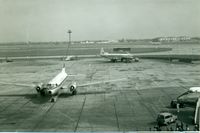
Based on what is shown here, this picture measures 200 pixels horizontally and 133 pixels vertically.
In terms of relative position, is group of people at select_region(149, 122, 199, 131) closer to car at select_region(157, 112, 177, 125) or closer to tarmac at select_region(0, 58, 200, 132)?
tarmac at select_region(0, 58, 200, 132)

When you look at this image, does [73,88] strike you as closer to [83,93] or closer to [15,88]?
[83,93]

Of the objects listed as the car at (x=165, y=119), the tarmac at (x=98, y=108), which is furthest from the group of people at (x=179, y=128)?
the car at (x=165, y=119)

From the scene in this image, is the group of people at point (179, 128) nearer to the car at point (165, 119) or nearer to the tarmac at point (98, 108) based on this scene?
the tarmac at point (98, 108)

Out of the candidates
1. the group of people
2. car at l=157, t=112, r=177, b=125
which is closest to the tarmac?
the group of people

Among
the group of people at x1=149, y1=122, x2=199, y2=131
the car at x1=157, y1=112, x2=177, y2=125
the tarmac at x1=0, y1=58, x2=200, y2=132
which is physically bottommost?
the tarmac at x1=0, y1=58, x2=200, y2=132

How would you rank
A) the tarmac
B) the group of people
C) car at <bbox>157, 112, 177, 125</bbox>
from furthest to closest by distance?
the tarmac, car at <bbox>157, 112, 177, 125</bbox>, the group of people

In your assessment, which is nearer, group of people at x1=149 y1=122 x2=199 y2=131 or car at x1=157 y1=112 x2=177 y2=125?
group of people at x1=149 y1=122 x2=199 y2=131

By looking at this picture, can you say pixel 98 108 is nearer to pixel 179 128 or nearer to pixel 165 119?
pixel 165 119

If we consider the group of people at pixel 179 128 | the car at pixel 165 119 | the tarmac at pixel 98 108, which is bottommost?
the tarmac at pixel 98 108

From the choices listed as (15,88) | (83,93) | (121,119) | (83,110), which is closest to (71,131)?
(121,119)

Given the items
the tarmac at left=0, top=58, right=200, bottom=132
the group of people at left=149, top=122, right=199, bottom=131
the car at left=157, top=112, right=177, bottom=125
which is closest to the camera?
the group of people at left=149, top=122, right=199, bottom=131

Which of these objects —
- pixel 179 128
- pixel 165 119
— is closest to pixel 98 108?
pixel 165 119

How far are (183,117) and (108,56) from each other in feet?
238

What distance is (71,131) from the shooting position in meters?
27.3
